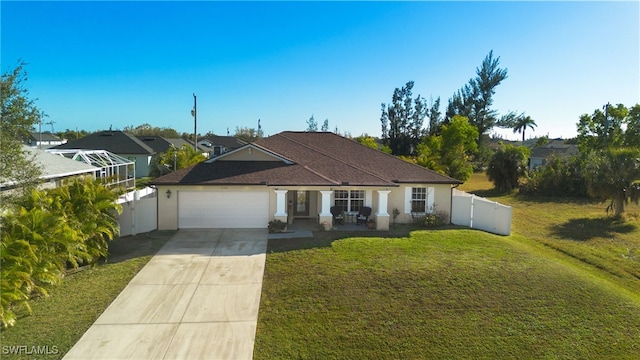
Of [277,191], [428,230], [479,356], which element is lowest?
[479,356]

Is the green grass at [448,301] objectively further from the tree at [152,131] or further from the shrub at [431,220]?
the tree at [152,131]

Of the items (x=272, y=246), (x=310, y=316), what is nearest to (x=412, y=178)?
(x=272, y=246)

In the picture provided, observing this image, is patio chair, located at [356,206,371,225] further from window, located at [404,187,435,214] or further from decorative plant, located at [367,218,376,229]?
window, located at [404,187,435,214]

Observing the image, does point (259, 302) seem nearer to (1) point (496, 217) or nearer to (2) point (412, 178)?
(2) point (412, 178)

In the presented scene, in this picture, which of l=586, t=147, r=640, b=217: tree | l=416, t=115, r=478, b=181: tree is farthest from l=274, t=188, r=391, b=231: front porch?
l=586, t=147, r=640, b=217: tree

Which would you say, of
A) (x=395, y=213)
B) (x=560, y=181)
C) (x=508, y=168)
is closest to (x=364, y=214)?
(x=395, y=213)
